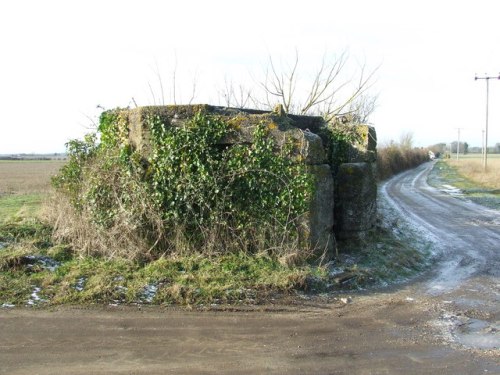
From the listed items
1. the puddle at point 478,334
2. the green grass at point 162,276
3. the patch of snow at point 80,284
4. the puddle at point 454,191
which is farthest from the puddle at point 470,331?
the puddle at point 454,191

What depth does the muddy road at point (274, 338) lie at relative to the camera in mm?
4773

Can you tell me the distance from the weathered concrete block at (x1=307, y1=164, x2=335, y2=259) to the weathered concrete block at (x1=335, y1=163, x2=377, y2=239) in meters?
0.83

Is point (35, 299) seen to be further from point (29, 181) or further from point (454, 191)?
point (29, 181)

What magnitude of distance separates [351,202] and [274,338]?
16.4 feet

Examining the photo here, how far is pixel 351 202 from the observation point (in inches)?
392

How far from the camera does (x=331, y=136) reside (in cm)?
1046

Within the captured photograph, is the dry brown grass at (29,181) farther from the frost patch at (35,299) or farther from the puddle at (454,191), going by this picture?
the puddle at (454,191)

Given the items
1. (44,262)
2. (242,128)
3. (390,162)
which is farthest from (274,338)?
(390,162)

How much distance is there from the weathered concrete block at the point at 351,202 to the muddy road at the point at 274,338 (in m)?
2.41

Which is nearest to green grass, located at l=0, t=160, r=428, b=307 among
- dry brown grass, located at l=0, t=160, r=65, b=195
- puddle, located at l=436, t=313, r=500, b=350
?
puddle, located at l=436, t=313, r=500, b=350

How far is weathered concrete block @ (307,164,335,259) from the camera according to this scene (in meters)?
8.46

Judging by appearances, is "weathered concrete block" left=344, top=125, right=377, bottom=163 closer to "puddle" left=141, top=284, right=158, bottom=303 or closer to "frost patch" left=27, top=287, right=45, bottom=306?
"puddle" left=141, top=284, right=158, bottom=303

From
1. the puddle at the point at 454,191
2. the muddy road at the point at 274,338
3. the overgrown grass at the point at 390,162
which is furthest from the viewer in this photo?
the overgrown grass at the point at 390,162

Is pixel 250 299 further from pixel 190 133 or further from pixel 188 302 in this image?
pixel 190 133
